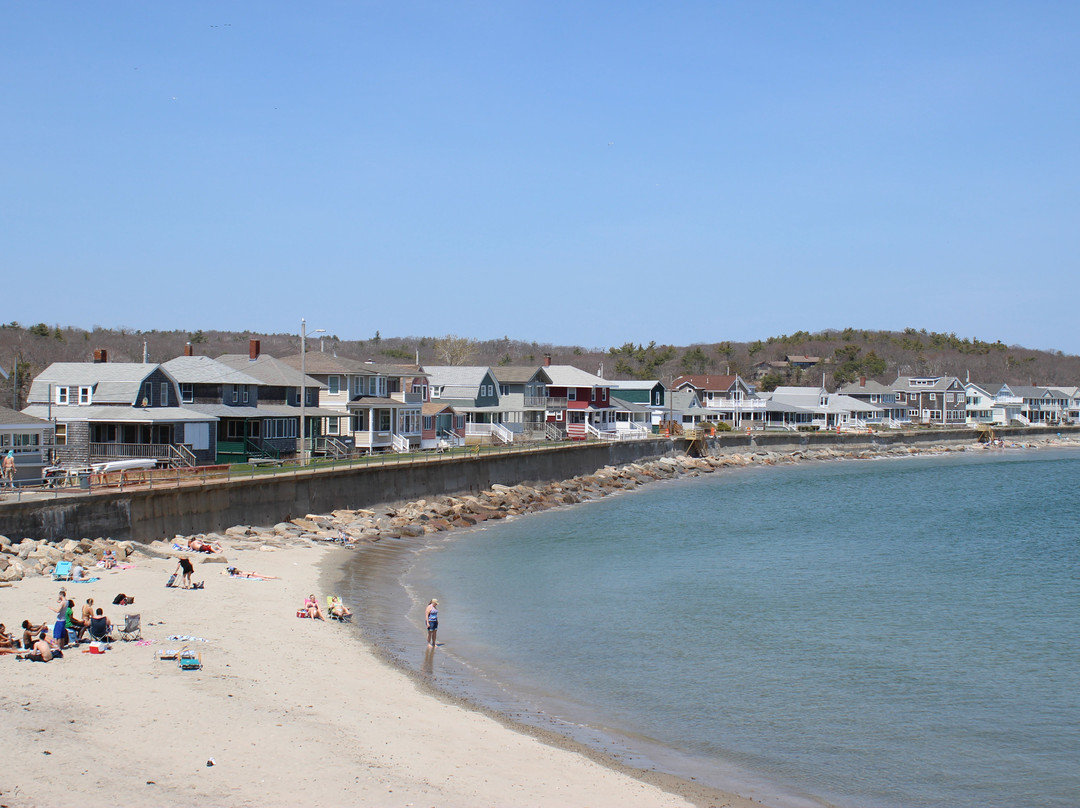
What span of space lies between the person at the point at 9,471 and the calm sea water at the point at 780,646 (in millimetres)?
13133

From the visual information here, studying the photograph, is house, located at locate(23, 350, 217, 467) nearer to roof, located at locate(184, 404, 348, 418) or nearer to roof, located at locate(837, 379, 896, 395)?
roof, located at locate(184, 404, 348, 418)

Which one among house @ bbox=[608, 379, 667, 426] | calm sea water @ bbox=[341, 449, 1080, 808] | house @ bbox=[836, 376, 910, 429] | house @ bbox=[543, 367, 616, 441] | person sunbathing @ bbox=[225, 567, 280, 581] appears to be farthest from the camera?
house @ bbox=[836, 376, 910, 429]

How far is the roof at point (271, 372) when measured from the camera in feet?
183

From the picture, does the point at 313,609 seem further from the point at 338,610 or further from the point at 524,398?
the point at 524,398

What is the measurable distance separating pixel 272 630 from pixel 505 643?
635 centimetres

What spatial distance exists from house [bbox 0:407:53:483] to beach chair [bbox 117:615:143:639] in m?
17.0

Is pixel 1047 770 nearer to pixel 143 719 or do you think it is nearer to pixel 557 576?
pixel 143 719

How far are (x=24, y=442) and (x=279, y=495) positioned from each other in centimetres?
1043

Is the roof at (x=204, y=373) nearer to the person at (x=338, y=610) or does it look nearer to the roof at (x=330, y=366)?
the roof at (x=330, y=366)

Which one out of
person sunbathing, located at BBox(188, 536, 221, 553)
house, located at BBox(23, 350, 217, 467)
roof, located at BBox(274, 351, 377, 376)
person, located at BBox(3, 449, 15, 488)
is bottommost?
person sunbathing, located at BBox(188, 536, 221, 553)

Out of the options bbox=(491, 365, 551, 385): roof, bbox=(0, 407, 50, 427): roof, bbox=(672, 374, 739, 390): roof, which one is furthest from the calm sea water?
bbox=(672, 374, 739, 390): roof

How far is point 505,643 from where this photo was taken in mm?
26344

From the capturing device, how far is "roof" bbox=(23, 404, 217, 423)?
4434cm

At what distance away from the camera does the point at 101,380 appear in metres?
48.0
